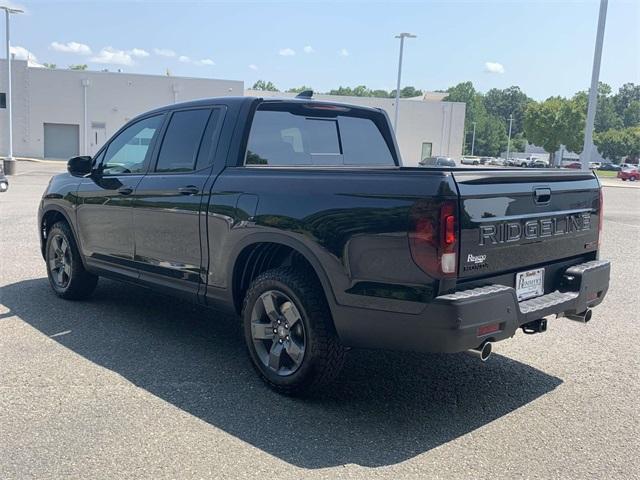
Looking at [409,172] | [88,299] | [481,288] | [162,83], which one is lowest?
[88,299]

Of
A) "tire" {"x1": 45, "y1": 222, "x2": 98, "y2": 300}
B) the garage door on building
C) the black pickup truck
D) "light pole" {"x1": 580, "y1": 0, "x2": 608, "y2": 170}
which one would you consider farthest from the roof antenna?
the garage door on building

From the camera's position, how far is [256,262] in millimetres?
4453

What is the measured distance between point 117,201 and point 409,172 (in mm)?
3085

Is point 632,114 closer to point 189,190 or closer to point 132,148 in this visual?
point 132,148

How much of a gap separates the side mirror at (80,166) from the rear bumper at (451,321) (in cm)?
346

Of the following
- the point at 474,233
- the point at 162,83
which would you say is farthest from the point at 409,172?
the point at 162,83

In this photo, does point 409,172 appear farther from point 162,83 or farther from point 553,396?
point 162,83

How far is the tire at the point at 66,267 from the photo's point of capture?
20.6ft

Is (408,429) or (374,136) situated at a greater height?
(374,136)

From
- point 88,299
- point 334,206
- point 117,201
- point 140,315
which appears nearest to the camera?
point 334,206

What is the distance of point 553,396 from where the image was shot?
167 inches

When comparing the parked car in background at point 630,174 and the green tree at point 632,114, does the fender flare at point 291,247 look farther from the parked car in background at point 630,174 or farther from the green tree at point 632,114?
the green tree at point 632,114

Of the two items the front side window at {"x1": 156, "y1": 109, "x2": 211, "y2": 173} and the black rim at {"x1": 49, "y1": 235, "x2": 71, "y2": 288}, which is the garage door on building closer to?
the black rim at {"x1": 49, "y1": 235, "x2": 71, "y2": 288}

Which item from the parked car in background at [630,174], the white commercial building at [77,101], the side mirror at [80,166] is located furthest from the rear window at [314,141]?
the parked car in background at [630,174]
